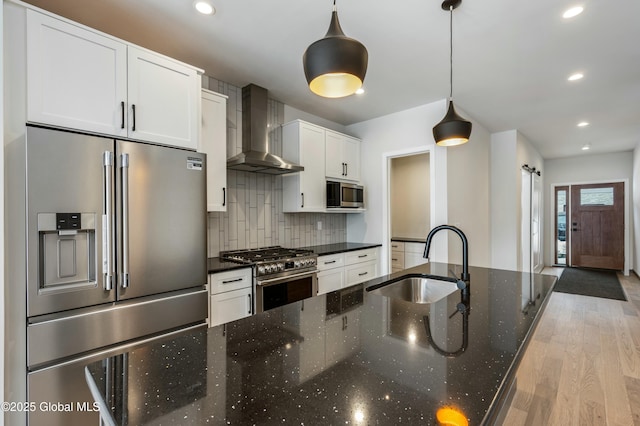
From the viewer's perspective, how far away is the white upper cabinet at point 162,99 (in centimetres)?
188

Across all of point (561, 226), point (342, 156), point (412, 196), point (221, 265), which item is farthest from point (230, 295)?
point (561, 226)

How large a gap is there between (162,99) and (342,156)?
93.2 inches

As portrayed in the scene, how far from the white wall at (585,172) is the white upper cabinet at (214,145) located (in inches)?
315

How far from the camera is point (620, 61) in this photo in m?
2.66

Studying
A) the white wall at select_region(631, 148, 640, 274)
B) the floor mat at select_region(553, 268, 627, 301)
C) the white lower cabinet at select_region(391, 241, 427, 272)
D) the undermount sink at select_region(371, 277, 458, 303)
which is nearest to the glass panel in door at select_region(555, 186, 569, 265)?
the floor mat at select_region(553, 268, 627, 301)

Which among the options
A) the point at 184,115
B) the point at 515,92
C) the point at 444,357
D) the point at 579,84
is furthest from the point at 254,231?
the point at 579,84

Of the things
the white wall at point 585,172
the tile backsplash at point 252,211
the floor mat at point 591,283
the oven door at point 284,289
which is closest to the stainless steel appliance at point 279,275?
the oven door at point 284,289

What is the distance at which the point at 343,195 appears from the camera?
3752mm

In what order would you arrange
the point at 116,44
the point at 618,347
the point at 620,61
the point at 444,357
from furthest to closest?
the point at 618,347
the point at 620,61
the point at 116,44
the point at 444,357

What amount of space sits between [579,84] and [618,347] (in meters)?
2.68

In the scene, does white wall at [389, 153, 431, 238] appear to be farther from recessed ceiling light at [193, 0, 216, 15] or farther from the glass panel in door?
the glass panel in door

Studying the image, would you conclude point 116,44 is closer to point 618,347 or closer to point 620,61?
point 620,61

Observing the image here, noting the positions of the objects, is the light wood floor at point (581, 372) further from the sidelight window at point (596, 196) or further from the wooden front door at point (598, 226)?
the sidelight window at point (596, 196)

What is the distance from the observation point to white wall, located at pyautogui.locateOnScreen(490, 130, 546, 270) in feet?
15.9
